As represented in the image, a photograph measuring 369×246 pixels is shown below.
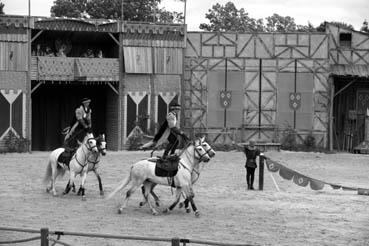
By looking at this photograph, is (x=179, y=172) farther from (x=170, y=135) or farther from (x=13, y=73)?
(x=13, y=73)

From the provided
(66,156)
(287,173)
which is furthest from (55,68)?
(287,173)

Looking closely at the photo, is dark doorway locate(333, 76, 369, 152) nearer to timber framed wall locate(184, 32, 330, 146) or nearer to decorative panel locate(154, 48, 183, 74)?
timber framed wall locate(184, 32, 330, 146)

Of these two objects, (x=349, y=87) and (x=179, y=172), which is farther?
(x=349, y=87)

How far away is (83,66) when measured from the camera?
32531 millimetres

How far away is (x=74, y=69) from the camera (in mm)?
32438

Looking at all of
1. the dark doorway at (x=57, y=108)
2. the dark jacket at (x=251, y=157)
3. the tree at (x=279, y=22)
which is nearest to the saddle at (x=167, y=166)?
the dark jacket at (x=251, y=157)

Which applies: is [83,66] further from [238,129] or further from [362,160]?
[362,160]

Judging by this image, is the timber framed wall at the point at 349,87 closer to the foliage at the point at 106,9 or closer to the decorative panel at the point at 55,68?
the decorative panel at the point at 55,68

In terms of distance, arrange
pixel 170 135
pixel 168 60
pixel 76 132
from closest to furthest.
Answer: pixel 170 135 < pixel 76 132 < pixel 168 60

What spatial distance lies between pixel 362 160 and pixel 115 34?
12285 mm

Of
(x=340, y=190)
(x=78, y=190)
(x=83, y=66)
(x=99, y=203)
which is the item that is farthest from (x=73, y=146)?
(x=83, y=66)

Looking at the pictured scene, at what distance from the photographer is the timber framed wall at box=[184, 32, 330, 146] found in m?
34.8

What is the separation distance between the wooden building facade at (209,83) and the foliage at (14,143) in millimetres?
2783

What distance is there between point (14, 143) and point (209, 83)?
947 cm
